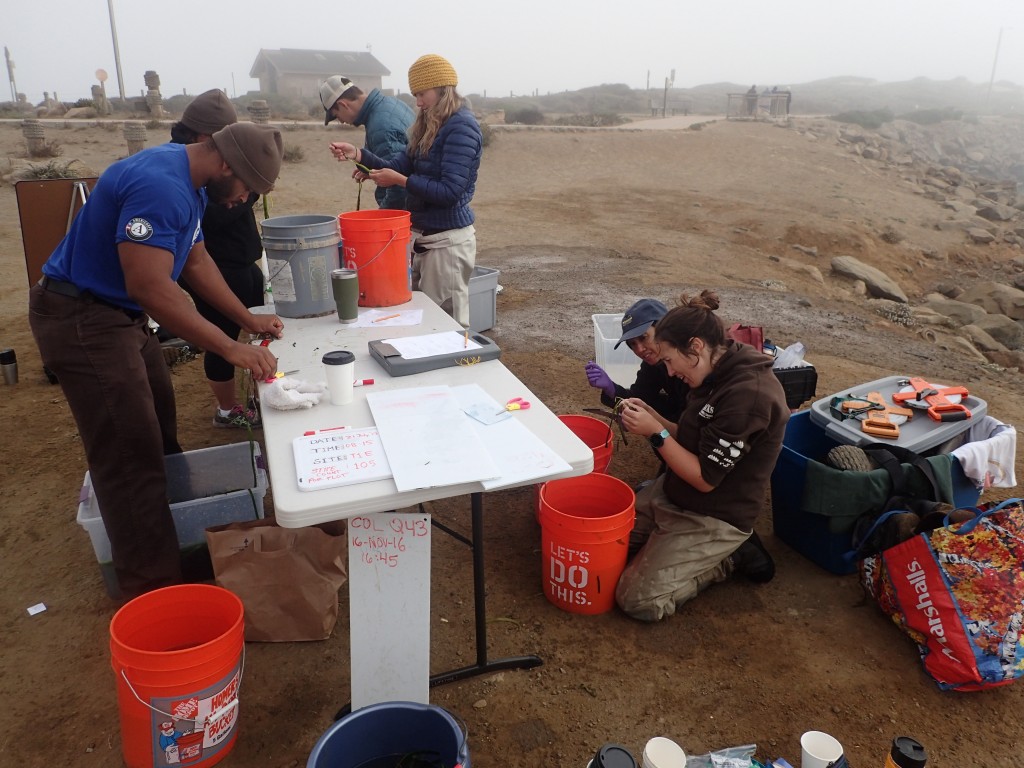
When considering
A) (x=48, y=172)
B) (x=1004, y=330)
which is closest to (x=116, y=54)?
(x=48, y=172)

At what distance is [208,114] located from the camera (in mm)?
3605

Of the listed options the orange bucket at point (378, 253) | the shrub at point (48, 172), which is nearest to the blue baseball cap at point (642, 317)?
the orange bucket at point (378, 253)

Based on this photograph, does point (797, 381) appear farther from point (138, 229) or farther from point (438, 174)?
point (138, 229)

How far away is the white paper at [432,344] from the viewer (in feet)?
9.35

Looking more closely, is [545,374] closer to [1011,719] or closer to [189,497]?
[189,497]

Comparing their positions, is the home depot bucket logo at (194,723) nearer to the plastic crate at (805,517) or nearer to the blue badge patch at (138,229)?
the blue badge patch at (138,229)

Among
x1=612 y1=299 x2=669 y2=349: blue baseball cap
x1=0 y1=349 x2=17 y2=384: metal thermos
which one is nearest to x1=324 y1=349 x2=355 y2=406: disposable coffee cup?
x1=612 y1=299 x2=669 y2=349: blue baseball cap

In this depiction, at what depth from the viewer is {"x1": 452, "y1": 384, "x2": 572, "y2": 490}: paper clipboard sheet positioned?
2020mm

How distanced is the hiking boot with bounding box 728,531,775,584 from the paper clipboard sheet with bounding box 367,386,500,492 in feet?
5.35

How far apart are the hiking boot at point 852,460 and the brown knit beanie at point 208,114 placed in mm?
3291

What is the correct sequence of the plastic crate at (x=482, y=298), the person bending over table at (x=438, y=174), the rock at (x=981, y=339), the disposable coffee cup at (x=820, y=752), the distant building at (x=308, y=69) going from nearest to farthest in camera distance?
the disposable coffee cup at (x=820, y=752) → the person bending over table at (x=438, y=174) → the plastic crate at (x=482, y=298) → the rock at (x=981, y=339) → the distant building at (x=308, y=69)

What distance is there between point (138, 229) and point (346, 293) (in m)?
1.06

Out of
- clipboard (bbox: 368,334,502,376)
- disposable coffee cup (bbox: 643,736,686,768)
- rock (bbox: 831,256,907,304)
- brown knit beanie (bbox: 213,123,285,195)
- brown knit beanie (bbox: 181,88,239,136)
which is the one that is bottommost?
rock (bbox: 831,256,907,304)

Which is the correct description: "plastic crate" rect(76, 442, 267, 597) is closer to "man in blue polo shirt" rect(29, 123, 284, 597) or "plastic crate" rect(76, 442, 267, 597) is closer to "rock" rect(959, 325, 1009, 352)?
"man in blue polo shirt" rect(29, 123, 284, 597)
